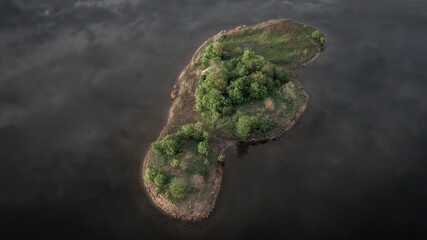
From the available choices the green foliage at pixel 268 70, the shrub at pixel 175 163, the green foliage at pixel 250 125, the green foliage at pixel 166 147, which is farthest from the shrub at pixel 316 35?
the shrub at pixel 175 163

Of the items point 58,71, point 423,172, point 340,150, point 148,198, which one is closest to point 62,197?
point 148,198

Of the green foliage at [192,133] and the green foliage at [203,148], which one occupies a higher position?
the green foliage at [192,133]

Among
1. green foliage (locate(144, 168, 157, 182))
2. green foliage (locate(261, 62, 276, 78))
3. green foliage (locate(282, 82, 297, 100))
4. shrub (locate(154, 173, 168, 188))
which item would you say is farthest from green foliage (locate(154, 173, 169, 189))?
green foliage (locate(261, 62, 276, 78))

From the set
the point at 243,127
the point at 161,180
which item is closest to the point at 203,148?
the point at 243,127

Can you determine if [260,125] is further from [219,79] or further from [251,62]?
[251,62]

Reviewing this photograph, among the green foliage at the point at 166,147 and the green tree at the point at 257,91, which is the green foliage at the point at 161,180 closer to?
the green foliage at the point at 166,147

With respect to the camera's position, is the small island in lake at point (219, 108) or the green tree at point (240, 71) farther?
the green tree at point (240, 71)
